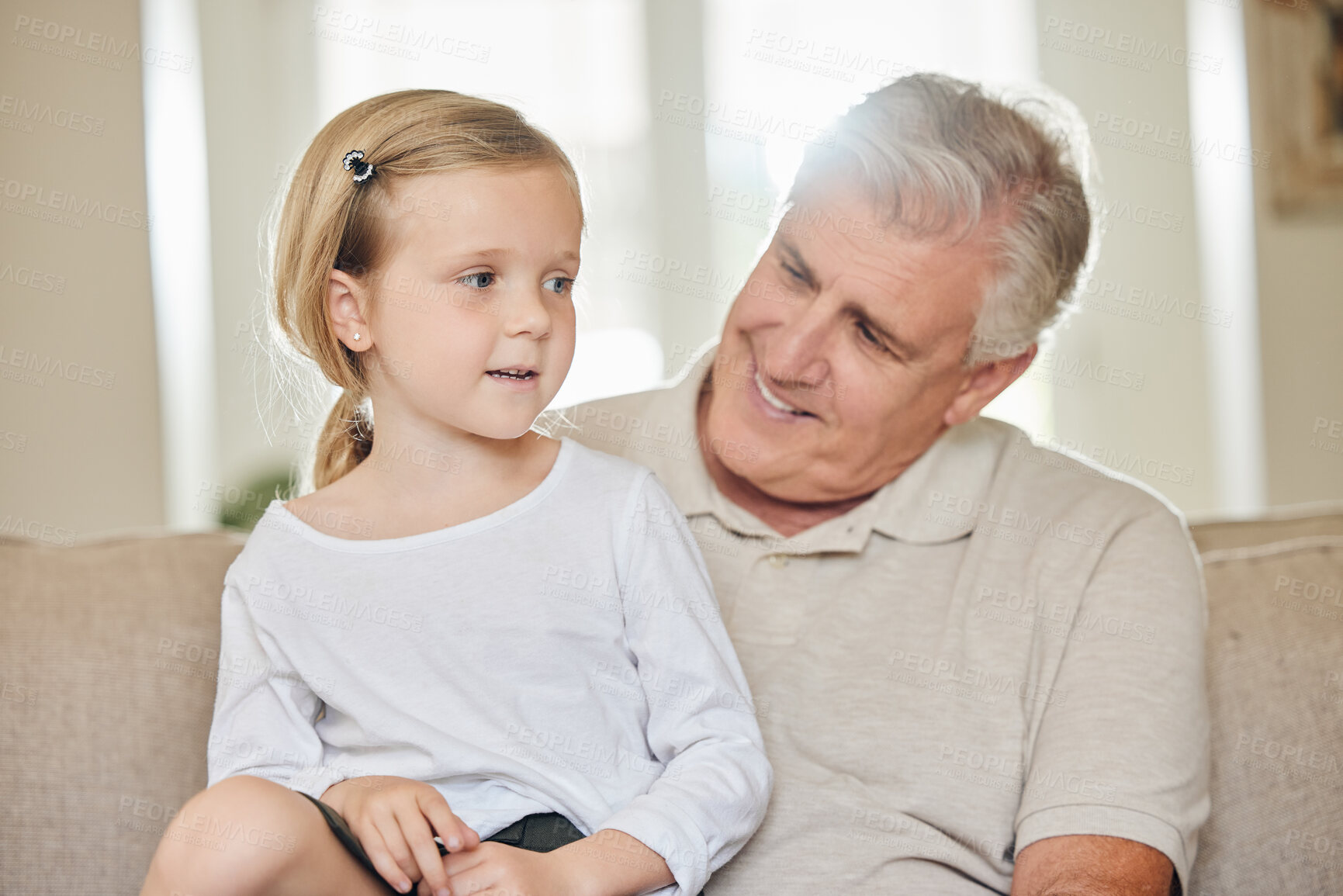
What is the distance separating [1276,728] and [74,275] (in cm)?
317

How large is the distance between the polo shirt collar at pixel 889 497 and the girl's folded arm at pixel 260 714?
57 centimetres

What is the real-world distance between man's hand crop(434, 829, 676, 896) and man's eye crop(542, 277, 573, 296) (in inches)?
19.1

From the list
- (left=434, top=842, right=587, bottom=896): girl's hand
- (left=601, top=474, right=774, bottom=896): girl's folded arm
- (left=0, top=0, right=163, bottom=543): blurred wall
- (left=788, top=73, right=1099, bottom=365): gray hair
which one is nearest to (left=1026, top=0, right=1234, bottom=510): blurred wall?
(left=788, top=73, right=1099, bottom=365): gray hair

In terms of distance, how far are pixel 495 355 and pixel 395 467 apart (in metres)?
0.19

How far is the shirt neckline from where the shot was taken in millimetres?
1091

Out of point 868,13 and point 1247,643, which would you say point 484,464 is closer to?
point 1247,643

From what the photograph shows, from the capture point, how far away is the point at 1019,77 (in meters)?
4.23

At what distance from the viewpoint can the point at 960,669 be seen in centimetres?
137

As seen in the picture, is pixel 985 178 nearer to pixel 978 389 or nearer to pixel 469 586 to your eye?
pixel 978 389

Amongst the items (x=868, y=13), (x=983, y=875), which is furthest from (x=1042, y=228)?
(x=868, y=13)

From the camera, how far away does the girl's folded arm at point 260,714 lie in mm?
1058

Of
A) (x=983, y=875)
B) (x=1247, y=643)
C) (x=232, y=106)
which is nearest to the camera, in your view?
(x=983, y=875)

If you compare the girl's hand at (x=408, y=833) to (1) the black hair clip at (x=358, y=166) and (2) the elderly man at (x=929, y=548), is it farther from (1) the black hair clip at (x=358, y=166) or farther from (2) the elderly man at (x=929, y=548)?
(1) the black hair clip at (x=358, y=166)

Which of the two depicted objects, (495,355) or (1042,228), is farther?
(1042,228)
